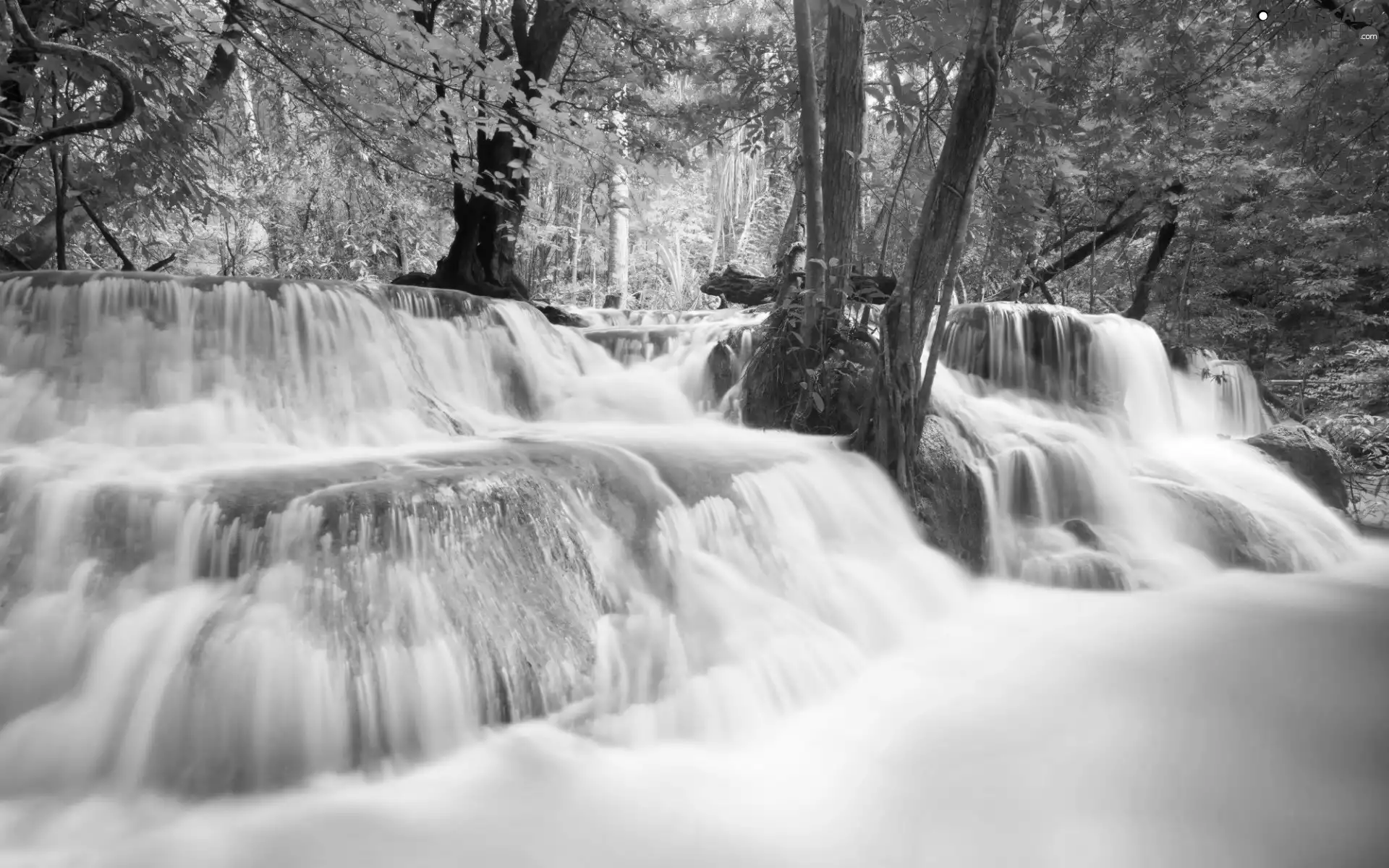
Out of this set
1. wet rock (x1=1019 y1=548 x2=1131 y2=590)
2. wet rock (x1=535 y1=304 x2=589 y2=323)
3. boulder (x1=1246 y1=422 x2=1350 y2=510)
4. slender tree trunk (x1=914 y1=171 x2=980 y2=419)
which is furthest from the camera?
wet rock (x1=535 y1=304 x2=589 y2=323)

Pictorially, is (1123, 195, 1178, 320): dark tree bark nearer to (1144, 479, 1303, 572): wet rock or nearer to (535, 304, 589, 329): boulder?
(1144, 479, 1303, 572): wet rock

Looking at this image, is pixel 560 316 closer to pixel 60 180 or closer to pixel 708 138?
pixel 708 138

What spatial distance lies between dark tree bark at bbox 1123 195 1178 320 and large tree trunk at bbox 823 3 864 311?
6.85 m

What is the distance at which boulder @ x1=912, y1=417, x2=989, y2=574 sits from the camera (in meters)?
4.29

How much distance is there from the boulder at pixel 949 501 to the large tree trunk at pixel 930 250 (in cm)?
14

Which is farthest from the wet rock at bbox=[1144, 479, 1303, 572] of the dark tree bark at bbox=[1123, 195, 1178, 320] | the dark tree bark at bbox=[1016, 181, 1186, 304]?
the dark tree bark at bbox=[1016, 181, 1186, 304]

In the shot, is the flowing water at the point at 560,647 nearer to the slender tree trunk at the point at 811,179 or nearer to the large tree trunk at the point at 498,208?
the slender tree trunk at the point at 811,179

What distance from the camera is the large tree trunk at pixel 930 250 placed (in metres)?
3.58

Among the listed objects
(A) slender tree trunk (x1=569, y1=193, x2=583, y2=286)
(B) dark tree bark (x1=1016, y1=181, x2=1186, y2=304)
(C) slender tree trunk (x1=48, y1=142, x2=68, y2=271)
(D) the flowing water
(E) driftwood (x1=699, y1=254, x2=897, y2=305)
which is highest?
(A) slender tree trunk (x1=569, y1=193, x2=583, y2=286)

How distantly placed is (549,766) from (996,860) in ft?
4.24

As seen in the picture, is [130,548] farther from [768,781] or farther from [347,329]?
[347,329]

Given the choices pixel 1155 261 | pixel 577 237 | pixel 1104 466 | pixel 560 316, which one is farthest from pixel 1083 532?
pixel 577 237

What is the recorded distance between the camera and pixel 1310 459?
237 inches

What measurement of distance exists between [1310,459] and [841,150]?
16.1 feet
